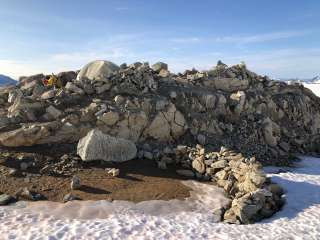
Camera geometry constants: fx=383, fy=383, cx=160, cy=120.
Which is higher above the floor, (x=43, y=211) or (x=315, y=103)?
(x=315, y=103)

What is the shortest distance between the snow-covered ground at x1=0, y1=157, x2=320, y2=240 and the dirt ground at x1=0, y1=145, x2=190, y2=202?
34.7 inches

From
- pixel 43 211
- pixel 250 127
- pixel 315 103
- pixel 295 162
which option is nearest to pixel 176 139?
pixel 250 127

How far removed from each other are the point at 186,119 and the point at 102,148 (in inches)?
238

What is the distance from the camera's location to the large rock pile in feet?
56.3

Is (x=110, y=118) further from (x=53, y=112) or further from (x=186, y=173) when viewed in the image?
(x=186, y=173)

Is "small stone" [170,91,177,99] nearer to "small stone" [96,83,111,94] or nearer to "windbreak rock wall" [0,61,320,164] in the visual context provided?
"windbreak rock wall" [0,61,320,164]

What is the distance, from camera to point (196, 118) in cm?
2216

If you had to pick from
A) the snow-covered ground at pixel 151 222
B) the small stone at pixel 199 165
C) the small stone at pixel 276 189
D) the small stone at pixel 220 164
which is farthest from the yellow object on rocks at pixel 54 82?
the small stone at pixel 276 189

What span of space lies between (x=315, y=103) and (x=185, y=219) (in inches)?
826

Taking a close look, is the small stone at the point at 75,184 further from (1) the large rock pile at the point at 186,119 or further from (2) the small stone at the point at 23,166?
(2) the small stone at the point at 23,166

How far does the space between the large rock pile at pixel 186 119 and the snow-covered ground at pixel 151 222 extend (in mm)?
826

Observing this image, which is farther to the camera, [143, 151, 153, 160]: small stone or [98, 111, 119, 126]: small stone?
[98, 111, 119, 126]: small stone

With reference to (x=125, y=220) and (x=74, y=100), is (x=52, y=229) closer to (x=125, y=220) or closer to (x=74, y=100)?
(x=125, y=220)

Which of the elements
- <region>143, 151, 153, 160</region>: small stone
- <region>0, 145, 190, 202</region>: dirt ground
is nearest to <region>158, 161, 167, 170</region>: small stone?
<region>0, 145, 190, 202</region>: dirt ground
